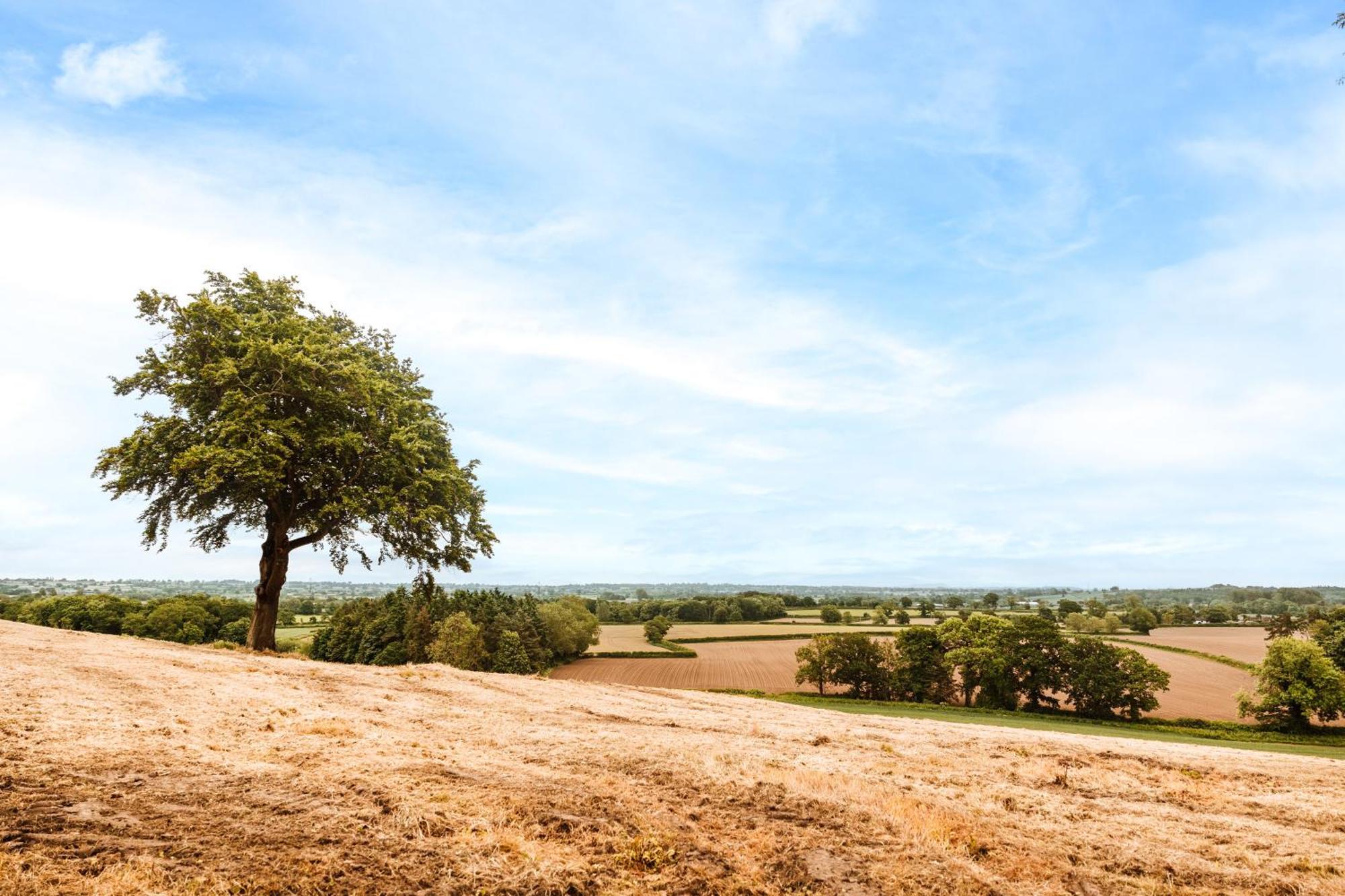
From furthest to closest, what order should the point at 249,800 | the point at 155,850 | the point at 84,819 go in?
the point at 249,800 < the point at 84,819 < the point at 155,850

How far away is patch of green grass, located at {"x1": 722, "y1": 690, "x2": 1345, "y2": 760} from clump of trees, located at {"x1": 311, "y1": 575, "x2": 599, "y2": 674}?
98.4ft

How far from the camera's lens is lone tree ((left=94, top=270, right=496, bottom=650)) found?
2155 cm

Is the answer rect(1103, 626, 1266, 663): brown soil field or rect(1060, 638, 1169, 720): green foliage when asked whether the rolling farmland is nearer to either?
rect(1103, 626, 1266, 663): brown soil field

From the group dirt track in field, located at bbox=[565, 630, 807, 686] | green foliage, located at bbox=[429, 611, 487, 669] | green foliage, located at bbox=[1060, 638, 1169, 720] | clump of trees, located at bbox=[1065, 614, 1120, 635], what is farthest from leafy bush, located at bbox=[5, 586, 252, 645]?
clump of trees, located at bbox=[1065, 614, 1120, 635]

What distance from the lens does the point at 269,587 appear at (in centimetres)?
2512

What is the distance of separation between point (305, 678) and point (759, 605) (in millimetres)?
145346

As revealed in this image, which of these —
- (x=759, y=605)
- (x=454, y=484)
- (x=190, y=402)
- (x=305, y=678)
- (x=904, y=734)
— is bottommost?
(x=759, y=605)

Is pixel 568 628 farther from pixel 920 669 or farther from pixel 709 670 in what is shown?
pixel 920 669

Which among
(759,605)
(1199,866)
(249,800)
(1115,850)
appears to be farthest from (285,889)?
(759,605)

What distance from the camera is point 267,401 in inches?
890

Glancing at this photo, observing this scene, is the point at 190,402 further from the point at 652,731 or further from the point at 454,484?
the point at 652,731

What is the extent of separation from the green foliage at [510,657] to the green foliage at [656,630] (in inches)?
1259

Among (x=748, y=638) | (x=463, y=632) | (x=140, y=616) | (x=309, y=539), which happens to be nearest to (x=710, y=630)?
(x=748, y=638)

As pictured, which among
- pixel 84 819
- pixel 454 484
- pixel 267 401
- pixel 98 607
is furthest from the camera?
pixel 98 607
